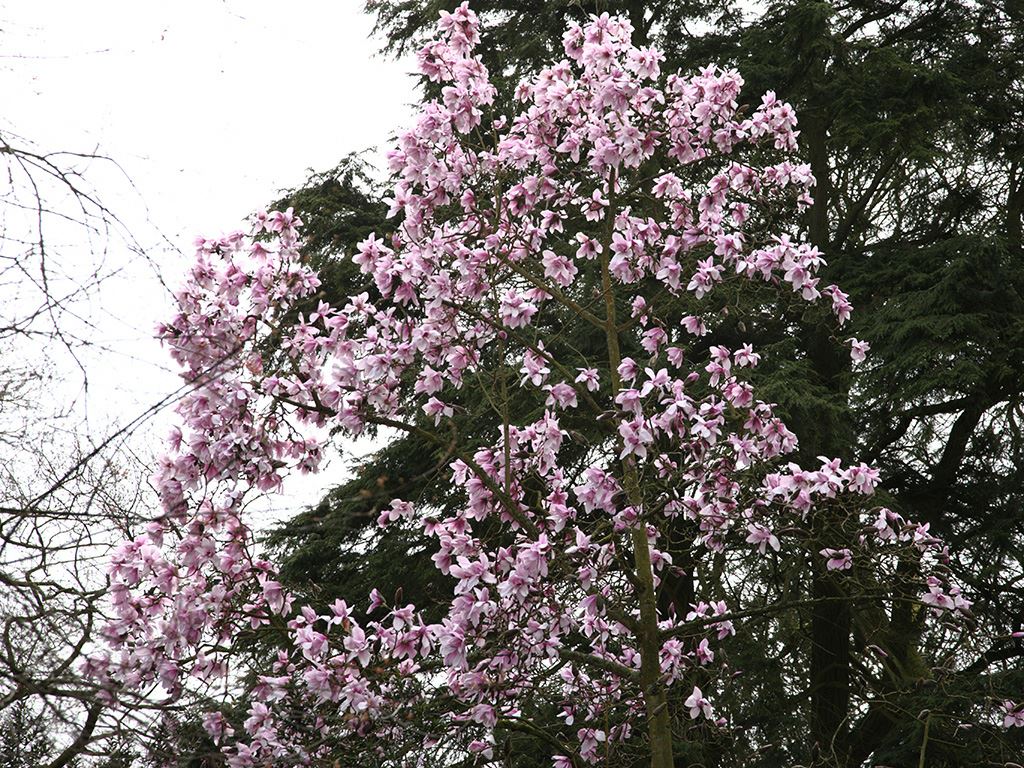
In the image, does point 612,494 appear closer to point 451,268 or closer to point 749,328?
point 451,268

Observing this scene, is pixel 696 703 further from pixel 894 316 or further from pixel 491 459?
pixel 894 316

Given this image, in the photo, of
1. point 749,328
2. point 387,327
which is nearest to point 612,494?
point 387,327

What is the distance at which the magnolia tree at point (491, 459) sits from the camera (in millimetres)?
4754

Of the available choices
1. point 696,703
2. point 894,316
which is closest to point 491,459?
point 696,703

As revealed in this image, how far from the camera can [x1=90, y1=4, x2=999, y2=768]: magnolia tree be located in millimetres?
4754

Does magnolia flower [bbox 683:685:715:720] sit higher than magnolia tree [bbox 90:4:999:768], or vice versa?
magnolia tree [bbox 90:4:999:768]

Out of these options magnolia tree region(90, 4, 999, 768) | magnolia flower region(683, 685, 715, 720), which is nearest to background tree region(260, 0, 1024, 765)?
magnolia tree region(90, 4, 999, 768)

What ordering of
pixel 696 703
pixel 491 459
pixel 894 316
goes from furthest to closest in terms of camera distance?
pixel 894 316, pixel 491 459, pixel 696 703

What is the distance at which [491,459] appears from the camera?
536cm

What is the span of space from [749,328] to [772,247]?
3.50 metres

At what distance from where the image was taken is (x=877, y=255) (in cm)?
863

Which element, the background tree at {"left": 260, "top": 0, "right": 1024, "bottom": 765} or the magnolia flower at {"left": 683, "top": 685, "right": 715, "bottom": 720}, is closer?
the magnolia flower at {"left": 683, "top": 685, "right": 715, "bottom": 720}

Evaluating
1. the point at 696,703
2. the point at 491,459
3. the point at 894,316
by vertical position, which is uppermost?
the point at 894,316

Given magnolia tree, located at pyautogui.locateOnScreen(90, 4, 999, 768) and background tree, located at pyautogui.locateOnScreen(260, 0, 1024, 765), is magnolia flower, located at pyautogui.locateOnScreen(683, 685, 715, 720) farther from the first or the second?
background tree, located at pyautogui.locateOnScreen(260, 0, 1024, 765)
